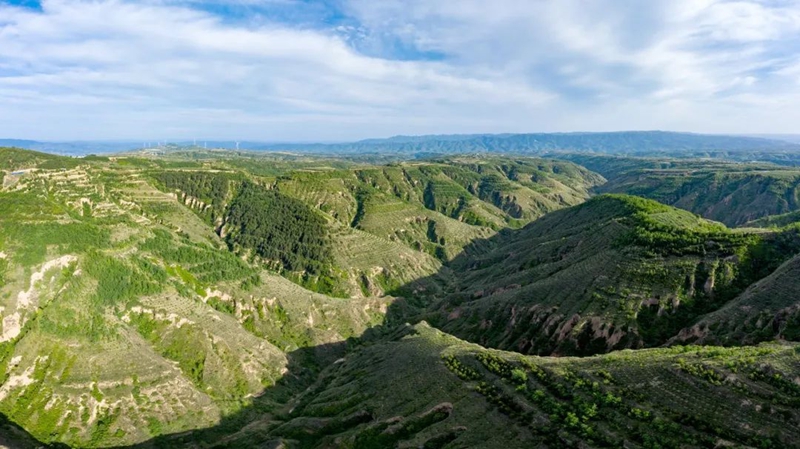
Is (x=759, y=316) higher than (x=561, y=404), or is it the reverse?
(x=759, y=316)

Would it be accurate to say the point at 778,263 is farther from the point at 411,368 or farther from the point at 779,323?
the point at 411,368

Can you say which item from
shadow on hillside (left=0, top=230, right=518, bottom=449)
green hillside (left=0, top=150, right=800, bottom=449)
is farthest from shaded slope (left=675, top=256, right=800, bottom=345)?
shadow on hillside (left=0, top=230, right=518, bottom=449)

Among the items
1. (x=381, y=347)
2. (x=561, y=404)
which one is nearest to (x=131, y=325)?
(x=381, y=347)

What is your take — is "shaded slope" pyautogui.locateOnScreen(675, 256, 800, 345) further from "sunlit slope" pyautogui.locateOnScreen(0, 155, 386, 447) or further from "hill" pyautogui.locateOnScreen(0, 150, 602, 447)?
"sunlit slope" pyautogui.locateOnScreen(0, 155, 386, 447)

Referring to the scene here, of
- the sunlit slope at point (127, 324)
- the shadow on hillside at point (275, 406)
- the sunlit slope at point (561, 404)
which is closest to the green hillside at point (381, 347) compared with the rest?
the sunlit slope at point (561, 404)

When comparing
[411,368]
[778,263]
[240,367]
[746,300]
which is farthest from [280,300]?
[778,263]

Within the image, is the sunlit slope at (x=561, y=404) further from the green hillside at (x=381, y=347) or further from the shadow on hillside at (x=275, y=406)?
the shadow on hillside at (x=275, y=406)

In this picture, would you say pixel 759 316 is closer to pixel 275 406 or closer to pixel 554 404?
pixel 554 404
